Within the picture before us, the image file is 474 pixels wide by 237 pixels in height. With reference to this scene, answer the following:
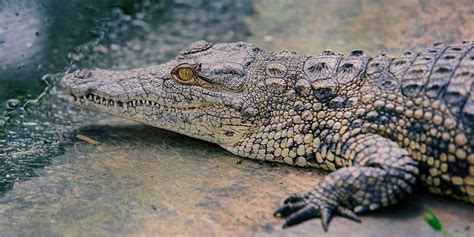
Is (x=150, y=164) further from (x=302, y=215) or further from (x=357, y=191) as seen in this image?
(x=357, y=191)

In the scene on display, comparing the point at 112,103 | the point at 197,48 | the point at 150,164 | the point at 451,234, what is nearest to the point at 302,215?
the point at 451,234

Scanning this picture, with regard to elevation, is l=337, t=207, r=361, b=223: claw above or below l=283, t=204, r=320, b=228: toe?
above

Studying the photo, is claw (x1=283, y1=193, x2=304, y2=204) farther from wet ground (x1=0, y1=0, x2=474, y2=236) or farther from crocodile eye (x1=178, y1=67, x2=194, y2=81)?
crocodile eye (x1=178, y1=67, x2=194, y2=81)

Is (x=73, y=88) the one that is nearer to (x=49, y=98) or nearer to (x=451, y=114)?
(x=49, y=98)

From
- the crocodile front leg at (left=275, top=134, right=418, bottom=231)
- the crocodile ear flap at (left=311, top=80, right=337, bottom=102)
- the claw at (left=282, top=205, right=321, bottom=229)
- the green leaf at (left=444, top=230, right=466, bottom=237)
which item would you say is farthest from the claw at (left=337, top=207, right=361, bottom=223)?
the crocodile ear flap at (left=311, top=80, right=337, bottom=102)

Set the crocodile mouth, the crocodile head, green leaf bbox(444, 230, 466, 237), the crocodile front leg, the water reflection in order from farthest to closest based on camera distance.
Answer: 1. the water reflection
2. the crocodile mouth
3. the crocodile head
4. the crocodile front leg
5. green leaf bbox(444, 230, 466, 237)

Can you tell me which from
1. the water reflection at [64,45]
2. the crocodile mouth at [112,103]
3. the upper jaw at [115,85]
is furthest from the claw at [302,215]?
the water reflection at [64,45]

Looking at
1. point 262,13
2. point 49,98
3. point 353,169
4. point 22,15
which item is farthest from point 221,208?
point 262,13
